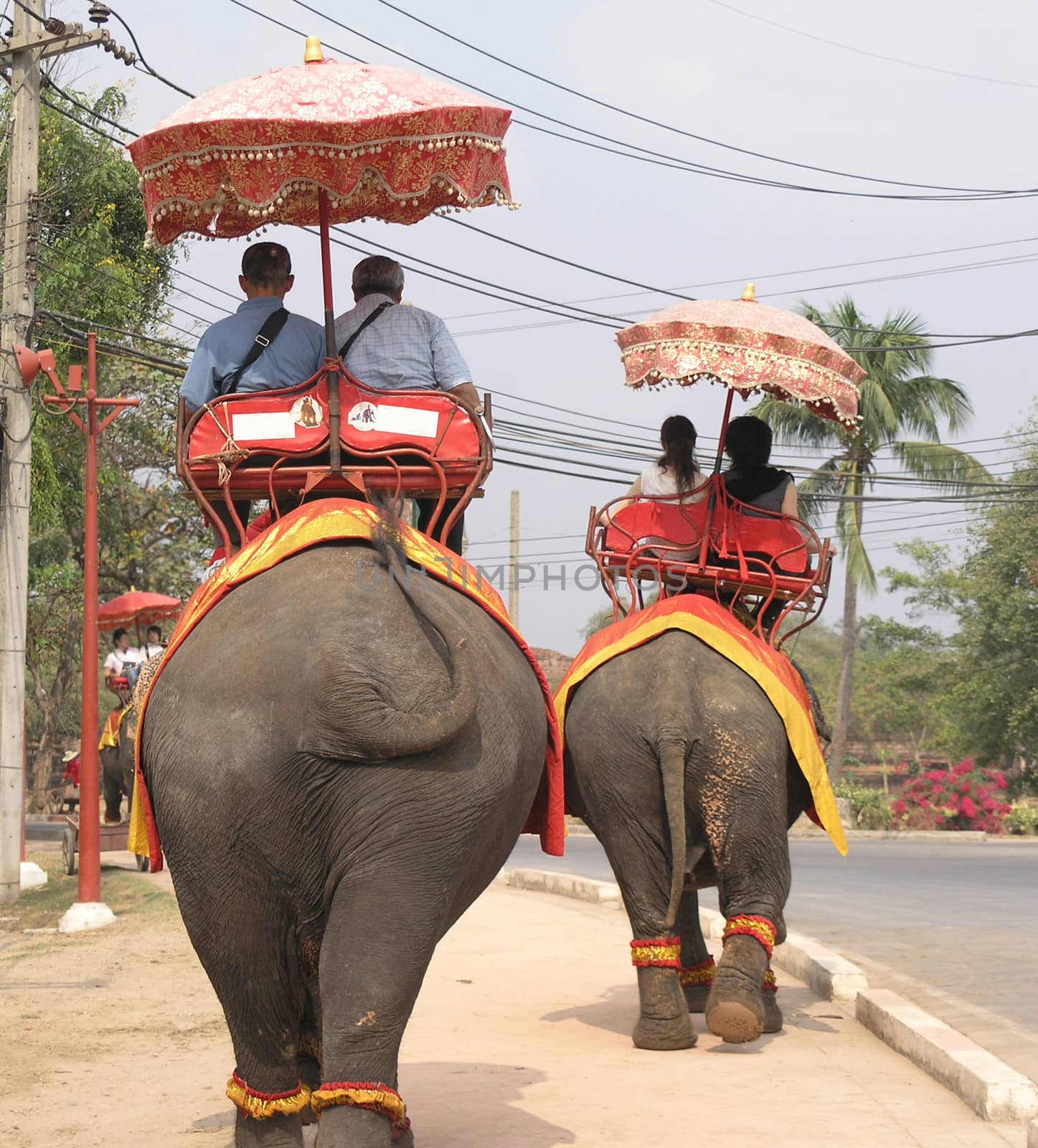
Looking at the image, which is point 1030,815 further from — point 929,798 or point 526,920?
point 526,920

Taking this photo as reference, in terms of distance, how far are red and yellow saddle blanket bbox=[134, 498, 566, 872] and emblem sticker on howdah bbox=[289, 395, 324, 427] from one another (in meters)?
0.24

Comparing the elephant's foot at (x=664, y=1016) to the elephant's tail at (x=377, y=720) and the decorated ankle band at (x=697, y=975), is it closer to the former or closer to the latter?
the decorated ankle band at (x=697, y=975)

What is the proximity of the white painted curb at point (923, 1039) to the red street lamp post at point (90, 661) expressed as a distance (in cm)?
462

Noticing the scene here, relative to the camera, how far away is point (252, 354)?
4.77 metres

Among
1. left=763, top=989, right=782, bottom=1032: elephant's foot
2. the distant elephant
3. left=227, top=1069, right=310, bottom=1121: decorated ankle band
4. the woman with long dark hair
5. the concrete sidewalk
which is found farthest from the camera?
the distant elephant

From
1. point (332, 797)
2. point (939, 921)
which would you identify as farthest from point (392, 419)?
point (939, 921)

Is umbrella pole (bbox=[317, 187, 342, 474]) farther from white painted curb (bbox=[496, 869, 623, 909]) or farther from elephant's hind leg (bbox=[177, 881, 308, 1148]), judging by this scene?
white painted curb (bbox=[496, 869, 623, 909])

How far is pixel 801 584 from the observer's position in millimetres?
7270

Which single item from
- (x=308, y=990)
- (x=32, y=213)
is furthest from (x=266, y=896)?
(x=32, y=213)

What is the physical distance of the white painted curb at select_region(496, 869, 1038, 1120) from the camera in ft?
17.3

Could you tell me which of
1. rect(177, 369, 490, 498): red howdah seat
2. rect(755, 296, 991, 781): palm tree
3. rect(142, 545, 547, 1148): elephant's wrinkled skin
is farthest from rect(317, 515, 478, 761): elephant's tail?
rect(755, 296, 991, 781): palm tree

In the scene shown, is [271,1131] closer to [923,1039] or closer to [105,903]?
[923,1039]

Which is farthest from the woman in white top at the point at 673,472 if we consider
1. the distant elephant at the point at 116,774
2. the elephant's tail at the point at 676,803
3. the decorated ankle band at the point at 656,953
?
the distant elephant at the point at 116,774

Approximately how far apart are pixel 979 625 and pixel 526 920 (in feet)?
67.8
